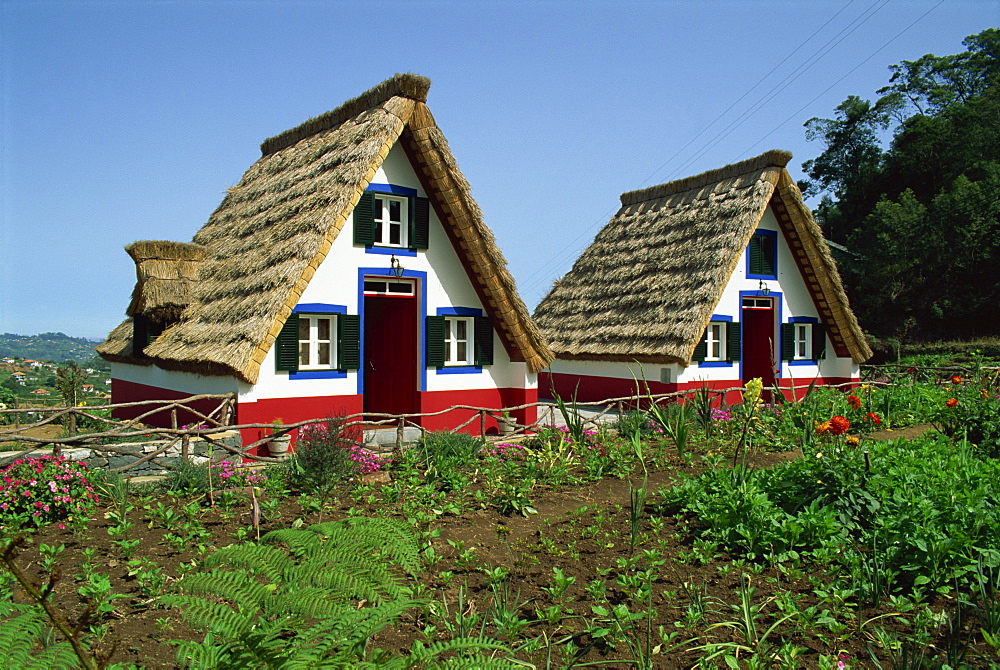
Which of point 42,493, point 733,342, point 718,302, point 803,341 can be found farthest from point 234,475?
point 803,341

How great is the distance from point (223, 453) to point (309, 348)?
9.00ft

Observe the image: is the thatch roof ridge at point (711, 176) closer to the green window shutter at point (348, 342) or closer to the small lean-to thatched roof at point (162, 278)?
the green window shutter at point (348, 342)

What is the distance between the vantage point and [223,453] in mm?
9586

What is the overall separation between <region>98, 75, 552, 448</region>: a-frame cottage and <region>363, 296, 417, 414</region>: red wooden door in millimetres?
36

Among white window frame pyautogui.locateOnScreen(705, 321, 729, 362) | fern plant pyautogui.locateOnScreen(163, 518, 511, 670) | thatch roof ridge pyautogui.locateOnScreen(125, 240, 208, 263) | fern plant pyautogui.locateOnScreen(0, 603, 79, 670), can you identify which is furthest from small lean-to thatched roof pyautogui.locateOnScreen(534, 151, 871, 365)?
fern plant pyautogui.locateOnScreen(0, 603, 79, 670)

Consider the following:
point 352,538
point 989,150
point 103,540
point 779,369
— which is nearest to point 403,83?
point 103,540

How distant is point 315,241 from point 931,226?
1142 inches

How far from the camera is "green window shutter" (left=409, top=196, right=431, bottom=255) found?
1275 cm

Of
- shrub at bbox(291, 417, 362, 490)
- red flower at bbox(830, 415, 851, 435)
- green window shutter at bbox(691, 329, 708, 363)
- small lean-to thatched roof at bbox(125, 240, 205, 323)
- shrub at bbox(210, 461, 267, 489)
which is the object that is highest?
small lean-to thatched roof at bbox(125, 240, 205, 323)

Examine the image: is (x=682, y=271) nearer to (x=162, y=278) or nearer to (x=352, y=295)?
(x=352, y=295)

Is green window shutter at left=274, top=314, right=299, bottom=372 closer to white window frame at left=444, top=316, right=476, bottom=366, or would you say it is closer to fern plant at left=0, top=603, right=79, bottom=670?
white window frame at left=444, top=316, right=476, bottom=366

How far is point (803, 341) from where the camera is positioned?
739 inches

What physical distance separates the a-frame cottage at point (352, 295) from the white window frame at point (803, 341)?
28.7 ft

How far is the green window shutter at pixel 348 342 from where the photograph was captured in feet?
39.3
